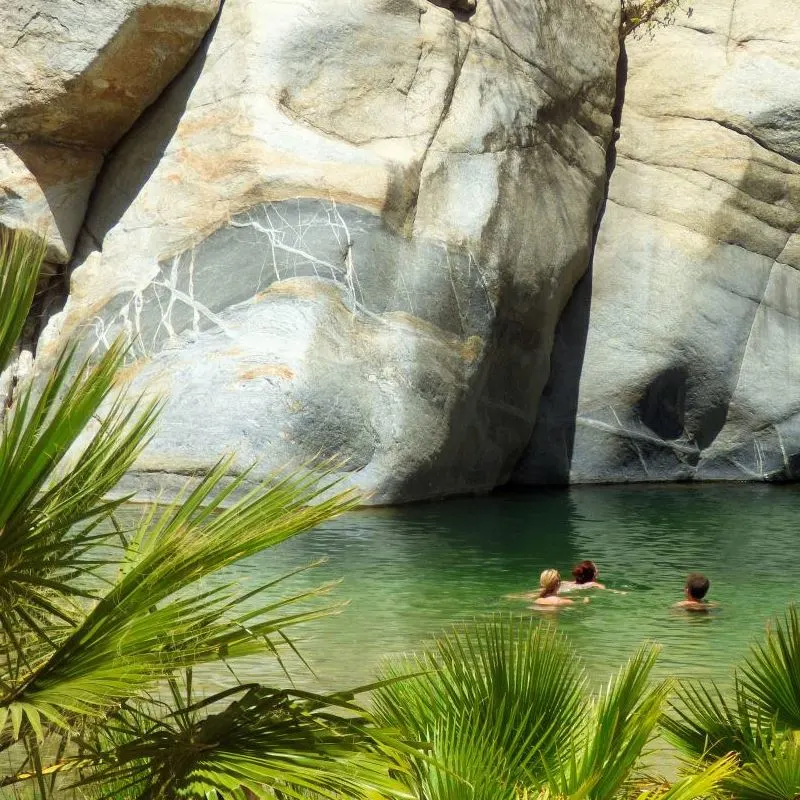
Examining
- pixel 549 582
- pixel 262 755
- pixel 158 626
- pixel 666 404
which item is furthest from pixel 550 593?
pixel 666 404

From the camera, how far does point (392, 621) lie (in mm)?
8430

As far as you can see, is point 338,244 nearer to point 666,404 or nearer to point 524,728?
point 666,404

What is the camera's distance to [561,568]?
10.8m

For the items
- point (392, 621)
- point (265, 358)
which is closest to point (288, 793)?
point (392, 621)

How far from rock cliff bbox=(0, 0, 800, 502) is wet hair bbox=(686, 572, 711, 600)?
16.0 feet

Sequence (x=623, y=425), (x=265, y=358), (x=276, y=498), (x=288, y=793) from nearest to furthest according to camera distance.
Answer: (x=288, y=793) → (x=276, y=498) → (x=265, y=358) → (x=623, y=425)

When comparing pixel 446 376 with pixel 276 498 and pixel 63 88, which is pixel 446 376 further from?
pixel 276 498

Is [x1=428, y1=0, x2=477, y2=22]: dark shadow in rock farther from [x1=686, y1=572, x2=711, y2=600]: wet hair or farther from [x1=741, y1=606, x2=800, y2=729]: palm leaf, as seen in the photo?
[x1=741, y1=606, x2=800, y2=729]: palm leaf

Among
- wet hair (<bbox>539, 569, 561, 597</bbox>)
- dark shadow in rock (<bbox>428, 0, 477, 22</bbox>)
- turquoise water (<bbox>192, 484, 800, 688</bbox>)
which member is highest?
dark shadow in rock (<bbox>428, 0, 477, 22</bbox>)

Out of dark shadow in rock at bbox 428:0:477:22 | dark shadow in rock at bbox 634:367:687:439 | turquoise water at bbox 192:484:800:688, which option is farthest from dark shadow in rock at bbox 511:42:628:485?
dark shadow in rock at bbox 428:0:477:22

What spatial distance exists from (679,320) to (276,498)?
50.0 feet

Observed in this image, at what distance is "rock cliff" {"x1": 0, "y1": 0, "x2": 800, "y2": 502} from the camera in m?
14.1

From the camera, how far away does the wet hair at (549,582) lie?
8891 mm

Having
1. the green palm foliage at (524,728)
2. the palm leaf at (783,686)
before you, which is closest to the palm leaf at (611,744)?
the green palm foliage at (524,728)
